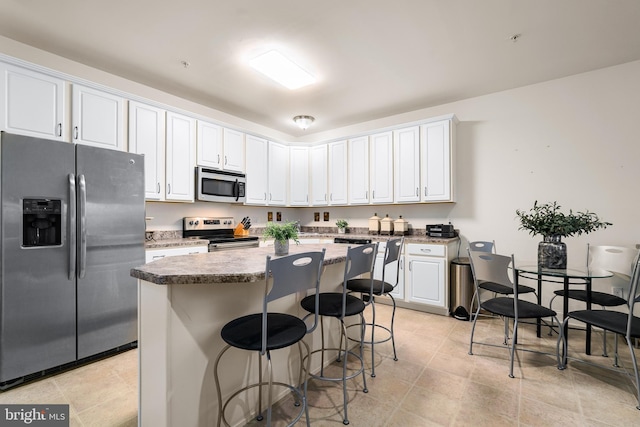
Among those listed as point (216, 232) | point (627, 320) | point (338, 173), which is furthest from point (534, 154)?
point (216, 232)

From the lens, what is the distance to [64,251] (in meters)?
2.20

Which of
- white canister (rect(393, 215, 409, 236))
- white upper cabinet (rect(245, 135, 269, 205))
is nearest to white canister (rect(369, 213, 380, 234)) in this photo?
white canister (rect(393, 215, 409, 236))

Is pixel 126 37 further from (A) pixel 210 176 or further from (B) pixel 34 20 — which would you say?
(A) pixel 210 176

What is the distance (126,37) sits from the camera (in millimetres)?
2506

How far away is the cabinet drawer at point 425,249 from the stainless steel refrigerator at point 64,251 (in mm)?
2995

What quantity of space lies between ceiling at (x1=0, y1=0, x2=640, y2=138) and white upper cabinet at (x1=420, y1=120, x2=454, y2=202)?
47 centimetres

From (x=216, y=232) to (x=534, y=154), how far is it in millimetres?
4219

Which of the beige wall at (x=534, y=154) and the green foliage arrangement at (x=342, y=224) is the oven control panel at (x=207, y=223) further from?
the green foliage arrangement at (x=342, y=224)

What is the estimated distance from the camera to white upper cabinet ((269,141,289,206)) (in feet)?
15.2

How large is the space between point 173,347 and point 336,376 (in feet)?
4.20

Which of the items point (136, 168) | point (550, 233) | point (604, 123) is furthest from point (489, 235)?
point (136, 168)

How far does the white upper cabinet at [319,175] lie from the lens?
4809 millimetres

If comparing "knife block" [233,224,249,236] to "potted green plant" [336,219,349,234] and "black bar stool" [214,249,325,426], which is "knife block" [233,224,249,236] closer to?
"potted green plant" [336,219,349,234]

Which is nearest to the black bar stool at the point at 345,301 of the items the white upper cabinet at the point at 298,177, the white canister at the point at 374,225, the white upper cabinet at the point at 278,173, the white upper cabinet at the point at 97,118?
the white canister at the point at 374,225
